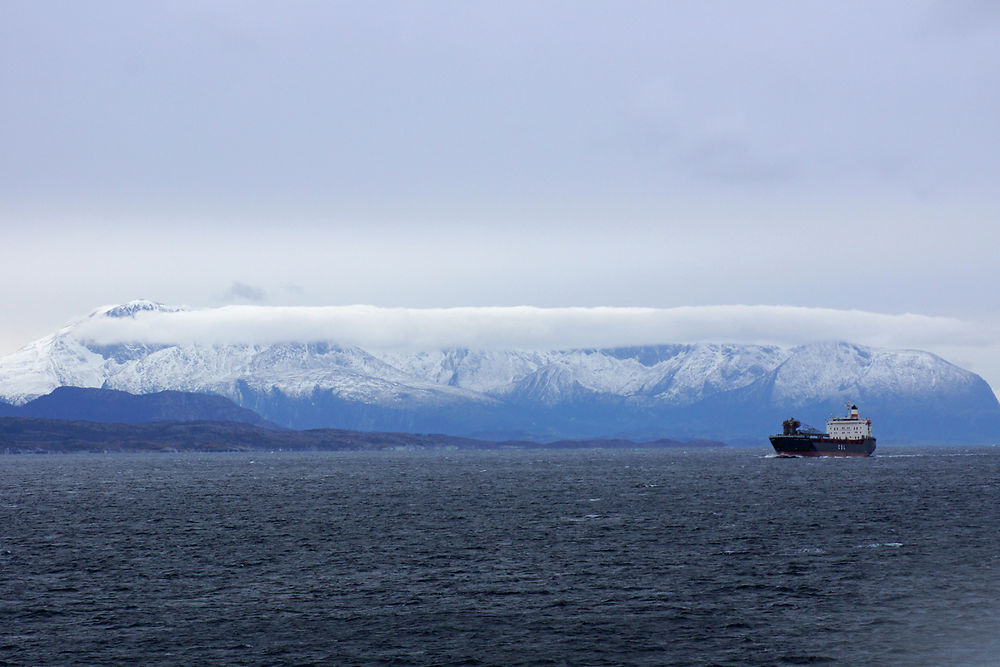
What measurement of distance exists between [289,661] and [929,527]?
277 ft

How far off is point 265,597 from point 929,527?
76680 mm

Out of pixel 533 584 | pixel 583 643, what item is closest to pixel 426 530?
pixel 533 584

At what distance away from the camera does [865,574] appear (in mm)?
91062

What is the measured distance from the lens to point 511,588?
286ft

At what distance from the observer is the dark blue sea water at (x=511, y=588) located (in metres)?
67.2

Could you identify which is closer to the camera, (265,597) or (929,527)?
(265,597)

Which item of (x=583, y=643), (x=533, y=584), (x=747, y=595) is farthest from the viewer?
(x=533, y=584)

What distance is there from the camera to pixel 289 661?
213ft

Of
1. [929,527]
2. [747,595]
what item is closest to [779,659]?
[747,595]

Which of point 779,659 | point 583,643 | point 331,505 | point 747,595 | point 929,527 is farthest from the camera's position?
point 331,505

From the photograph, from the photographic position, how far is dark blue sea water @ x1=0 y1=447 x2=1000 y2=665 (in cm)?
6725

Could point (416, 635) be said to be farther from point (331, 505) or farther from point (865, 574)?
point (331, 505)

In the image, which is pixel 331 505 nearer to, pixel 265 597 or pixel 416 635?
pixel 265 597

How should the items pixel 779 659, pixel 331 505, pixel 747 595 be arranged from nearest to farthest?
1. pixel 779 659
2. pixel 747 595
3. pixel 331 505
